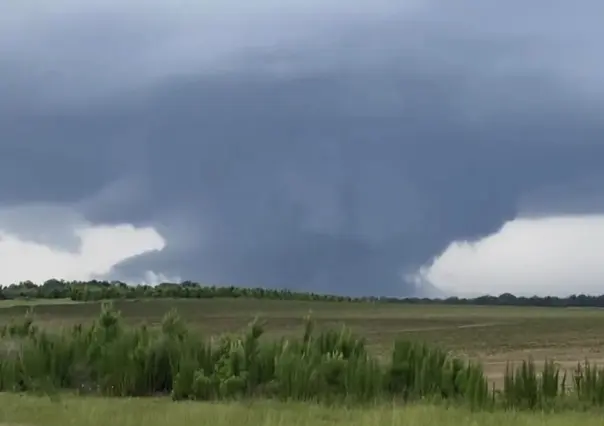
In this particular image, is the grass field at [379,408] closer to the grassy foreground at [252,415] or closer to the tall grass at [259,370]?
the grassy foreground at [252,415]

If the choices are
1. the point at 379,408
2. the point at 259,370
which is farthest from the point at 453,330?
the point at 379,408

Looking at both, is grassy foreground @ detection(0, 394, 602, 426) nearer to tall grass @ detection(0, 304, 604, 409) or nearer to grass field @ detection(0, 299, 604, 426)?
grass field @ detection(0, 299, 604, 426)

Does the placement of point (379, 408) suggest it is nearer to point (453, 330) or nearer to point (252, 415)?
point (252, 415)

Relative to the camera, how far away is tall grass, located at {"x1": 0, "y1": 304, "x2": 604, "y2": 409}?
56.7 ft

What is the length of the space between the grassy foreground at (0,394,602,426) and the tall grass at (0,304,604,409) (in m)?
1.23

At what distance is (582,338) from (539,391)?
19532 mm

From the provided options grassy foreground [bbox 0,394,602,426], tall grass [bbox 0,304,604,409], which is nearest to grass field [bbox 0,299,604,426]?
grassy foreground [bbox 0,394,602,426]

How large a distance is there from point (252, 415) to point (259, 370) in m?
3.72

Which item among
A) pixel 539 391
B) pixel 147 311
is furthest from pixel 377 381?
pixel 147 311

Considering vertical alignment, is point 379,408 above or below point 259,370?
below

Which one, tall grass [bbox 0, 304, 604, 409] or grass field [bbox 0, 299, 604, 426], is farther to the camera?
tall grass [bbox 0, 304, 604, 409]

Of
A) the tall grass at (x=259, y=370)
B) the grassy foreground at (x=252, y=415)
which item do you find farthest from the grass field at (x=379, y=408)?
the tall grass at (x=259, y=370)

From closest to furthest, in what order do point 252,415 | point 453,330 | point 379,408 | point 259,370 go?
point 252,415 < point 379,408 < point 259,370 < point 453,330

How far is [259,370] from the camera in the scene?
18875 millimetres
